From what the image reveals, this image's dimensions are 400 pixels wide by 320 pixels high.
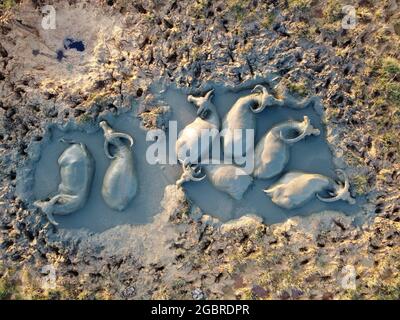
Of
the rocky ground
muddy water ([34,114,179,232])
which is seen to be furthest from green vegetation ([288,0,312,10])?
muddy water ([34,114,179,232])

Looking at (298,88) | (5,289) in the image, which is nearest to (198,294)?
(5,289)

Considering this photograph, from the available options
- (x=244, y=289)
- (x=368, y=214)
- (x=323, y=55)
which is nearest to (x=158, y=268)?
(x=244, y=289)

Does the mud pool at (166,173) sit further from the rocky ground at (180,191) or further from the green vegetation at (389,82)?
the green vegetation at (389,82)

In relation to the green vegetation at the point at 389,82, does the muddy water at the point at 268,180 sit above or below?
below

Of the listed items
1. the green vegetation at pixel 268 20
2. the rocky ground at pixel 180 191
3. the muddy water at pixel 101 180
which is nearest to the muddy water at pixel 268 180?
the rocky ground at pixel 180 191

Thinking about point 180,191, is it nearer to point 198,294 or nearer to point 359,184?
point 198,294

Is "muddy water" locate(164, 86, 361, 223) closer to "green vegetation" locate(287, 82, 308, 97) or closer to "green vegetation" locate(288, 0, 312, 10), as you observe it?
"green vegetation" locate(287, 82, 308, 97)
